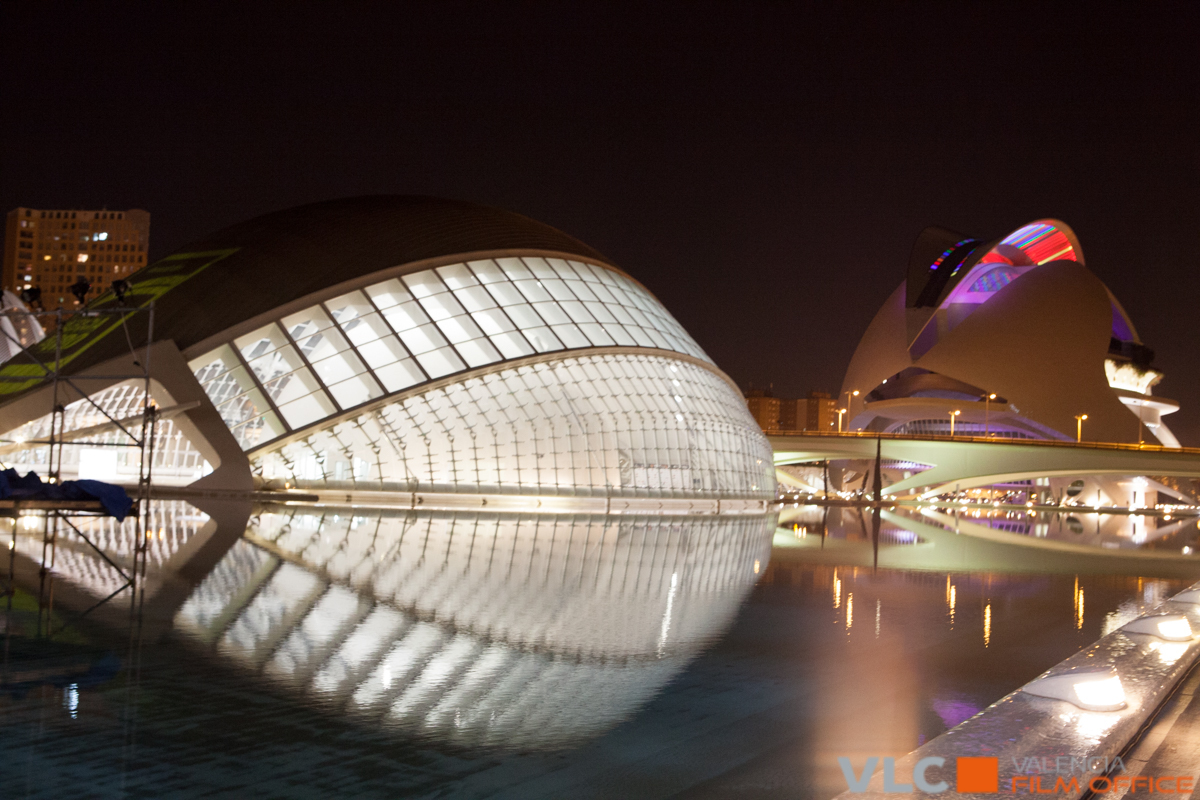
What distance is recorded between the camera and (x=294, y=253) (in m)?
32.0

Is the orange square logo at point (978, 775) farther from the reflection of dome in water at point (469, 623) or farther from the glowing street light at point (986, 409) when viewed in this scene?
the glowing street light at point (986, 409)

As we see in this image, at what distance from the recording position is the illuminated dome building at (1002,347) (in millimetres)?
79125

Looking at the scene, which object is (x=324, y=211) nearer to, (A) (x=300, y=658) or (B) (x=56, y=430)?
(B) (x=56, y=430)

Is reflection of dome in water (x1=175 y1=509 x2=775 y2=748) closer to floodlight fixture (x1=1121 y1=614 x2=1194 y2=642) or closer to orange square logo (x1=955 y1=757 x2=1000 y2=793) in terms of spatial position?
orange square logo (x1=955 y1=757 x2=1000 y2=793)

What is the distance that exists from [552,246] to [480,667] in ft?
97.9

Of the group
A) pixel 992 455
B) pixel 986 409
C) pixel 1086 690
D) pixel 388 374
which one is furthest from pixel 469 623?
pixel 986 409

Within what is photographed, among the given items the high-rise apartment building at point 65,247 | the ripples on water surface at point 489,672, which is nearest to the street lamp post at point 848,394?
the ripples on water surface at point 489,672

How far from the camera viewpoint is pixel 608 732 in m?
6.02

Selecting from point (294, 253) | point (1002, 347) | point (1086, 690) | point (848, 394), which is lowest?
point (1086, 690)

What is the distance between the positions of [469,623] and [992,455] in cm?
5925

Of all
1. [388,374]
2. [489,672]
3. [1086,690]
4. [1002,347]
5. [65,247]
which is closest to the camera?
[1086,690]

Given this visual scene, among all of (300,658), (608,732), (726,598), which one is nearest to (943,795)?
(608,732)

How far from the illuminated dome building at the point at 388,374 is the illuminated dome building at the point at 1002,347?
1991 inches

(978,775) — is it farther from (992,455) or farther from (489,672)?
(992,455)
